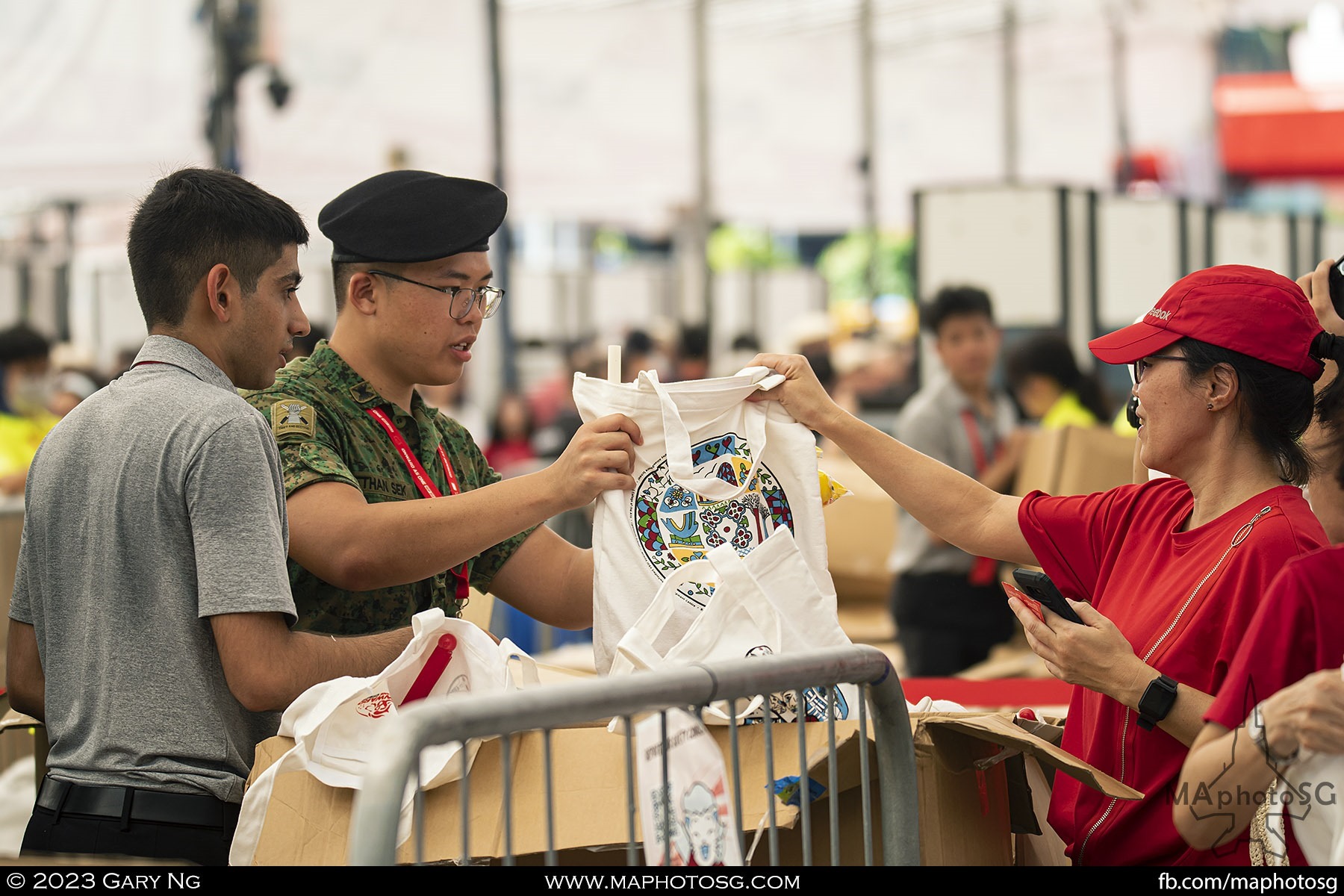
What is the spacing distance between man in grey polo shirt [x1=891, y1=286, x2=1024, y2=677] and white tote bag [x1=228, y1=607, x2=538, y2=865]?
3682mm

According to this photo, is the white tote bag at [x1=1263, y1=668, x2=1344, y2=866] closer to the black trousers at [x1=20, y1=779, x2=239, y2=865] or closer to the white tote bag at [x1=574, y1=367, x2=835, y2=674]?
the white tote bag at [x1=574, y1=367, x2=835, y2=674]

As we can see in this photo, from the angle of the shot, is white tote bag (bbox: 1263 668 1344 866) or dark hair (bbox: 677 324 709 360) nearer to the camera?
white tote bag (bbox: 1263 668 1344 866)

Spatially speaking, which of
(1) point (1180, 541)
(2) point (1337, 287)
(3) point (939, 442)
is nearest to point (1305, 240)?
(3) point (939, 442)

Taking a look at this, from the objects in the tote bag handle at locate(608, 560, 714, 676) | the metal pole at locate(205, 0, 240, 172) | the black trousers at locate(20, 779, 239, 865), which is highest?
the metal pole at locate(205, 0, 240, 172)

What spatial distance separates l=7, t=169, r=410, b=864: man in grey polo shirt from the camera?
96.2 inches

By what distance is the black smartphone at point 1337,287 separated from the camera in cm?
301

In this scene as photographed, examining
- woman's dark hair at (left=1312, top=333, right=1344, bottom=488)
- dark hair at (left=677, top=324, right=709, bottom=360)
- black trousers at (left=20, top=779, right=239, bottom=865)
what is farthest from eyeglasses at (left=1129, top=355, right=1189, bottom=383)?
dark hair at (left=677, top=324, right=709, bottom=360)

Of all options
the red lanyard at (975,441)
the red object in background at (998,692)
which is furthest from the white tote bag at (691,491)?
the red lanyard at (975,441)

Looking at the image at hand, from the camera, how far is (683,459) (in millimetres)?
2840

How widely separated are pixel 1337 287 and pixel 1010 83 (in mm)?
14168

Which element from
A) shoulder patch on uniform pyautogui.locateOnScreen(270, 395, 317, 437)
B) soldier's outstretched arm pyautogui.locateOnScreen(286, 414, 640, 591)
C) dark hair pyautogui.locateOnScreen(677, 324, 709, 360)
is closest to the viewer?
soldier's outstretched arm pyautogui.locateOnScreen(286, 414, 640, 591)

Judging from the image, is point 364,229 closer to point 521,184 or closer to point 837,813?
point 837,813

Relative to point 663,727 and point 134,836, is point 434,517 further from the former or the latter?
point 663,727

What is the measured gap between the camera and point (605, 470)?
283 centimetres
